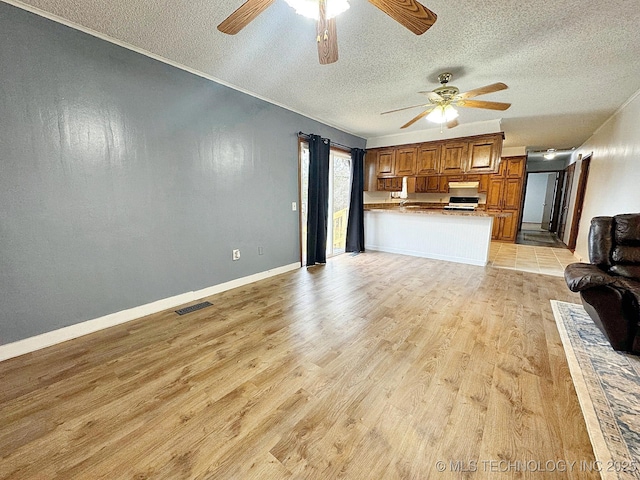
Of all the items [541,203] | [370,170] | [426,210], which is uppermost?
[370,170]

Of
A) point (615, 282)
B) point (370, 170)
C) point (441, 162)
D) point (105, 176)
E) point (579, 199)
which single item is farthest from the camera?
point (370, 170)

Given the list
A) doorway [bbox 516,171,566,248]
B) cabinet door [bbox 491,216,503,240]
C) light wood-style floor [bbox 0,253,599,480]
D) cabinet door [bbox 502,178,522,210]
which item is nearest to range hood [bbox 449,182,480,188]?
cabinet door [bbox 502,178,522,210]

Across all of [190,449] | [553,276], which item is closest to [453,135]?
[553,276]

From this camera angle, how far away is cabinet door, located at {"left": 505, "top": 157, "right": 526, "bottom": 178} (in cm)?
646

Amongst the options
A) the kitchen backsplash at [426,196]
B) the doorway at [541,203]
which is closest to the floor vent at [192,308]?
the kitchen backsplash at [426,196]

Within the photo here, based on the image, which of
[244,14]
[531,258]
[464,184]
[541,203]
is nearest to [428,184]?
[464,184]

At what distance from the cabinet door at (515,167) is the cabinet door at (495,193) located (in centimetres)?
26

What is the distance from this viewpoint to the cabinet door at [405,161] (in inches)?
210

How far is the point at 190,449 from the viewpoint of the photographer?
1.25 meters

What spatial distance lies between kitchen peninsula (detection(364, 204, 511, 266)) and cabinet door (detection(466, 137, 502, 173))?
30.3 inches

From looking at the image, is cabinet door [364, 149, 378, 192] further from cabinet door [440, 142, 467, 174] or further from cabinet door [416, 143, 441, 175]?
cabinet door [440, 142, 467, 174]

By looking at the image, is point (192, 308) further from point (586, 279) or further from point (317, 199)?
point (586, 279)

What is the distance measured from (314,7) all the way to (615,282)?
9.36 feet

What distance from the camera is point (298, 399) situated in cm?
158
